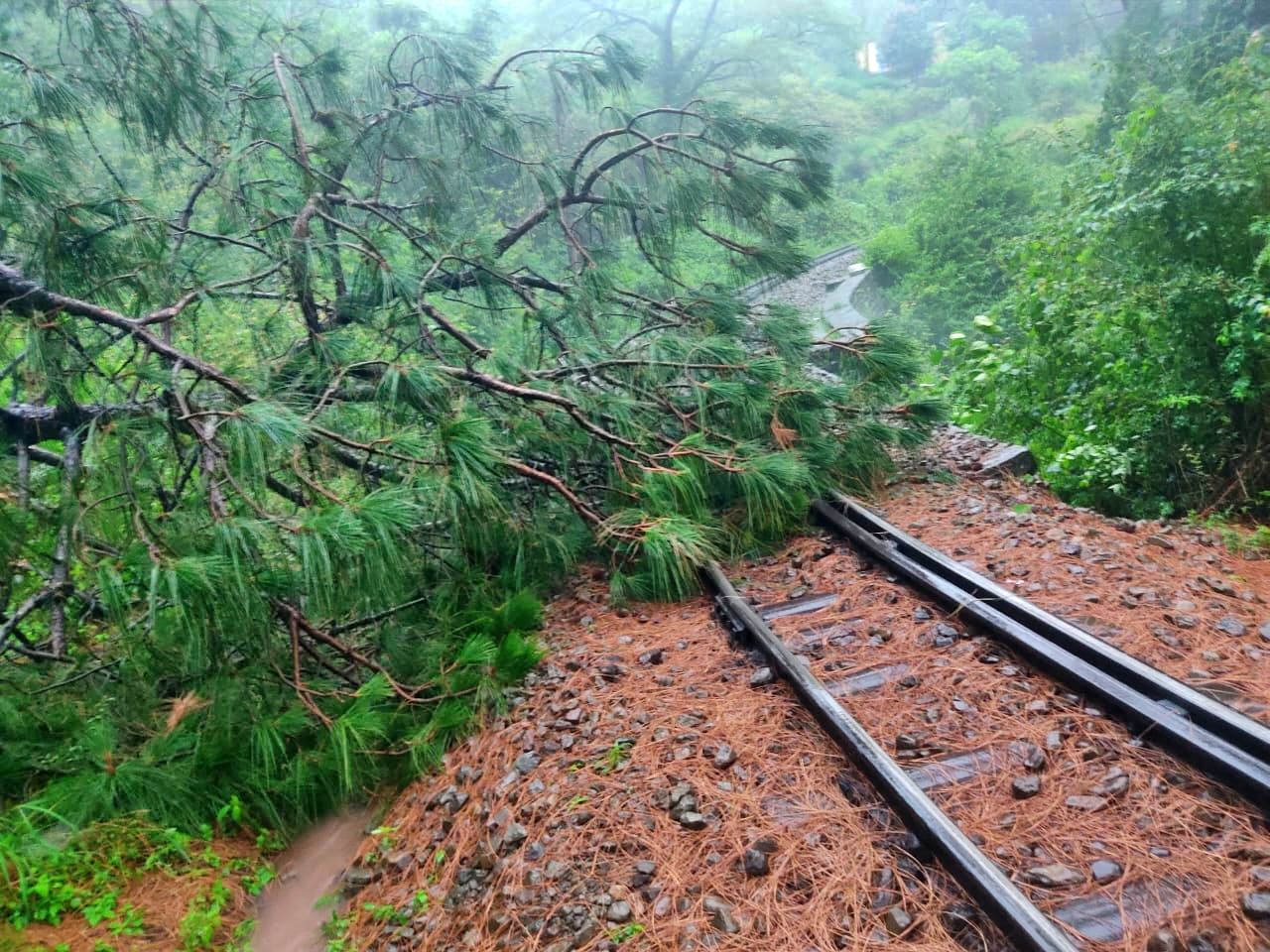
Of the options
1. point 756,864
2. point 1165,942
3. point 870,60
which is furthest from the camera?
point 870,60

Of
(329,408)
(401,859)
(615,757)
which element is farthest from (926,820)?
(329,408)

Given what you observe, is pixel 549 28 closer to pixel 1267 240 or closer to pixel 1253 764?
pixel 1267 240

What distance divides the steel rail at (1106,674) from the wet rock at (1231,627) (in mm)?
621

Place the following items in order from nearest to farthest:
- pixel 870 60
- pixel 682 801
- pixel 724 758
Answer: pixel 682 801 → pixel 724 758 → pixel 870 60

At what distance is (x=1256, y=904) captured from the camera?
1.85m

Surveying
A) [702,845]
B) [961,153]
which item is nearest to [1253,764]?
[702,845]

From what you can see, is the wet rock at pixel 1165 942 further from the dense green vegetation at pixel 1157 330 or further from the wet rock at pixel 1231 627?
the dense green vegetation at pixel 1157 330

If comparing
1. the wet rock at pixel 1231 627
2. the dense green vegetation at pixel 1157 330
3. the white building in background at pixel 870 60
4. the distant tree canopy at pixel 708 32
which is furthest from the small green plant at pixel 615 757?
the white building in background at pixel 870 60

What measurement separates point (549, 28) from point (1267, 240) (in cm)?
2304

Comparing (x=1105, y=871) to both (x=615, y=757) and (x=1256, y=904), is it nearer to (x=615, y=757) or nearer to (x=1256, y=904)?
(x=1256, y=904)

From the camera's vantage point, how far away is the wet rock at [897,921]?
1944 millimetres

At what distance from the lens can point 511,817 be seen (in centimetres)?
258

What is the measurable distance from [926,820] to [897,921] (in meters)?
0.29

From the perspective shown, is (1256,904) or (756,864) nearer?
(1256,904)
